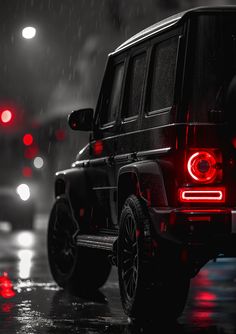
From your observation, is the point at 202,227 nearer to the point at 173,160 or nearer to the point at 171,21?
the point at 173,160

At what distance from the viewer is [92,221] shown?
10.4 meters

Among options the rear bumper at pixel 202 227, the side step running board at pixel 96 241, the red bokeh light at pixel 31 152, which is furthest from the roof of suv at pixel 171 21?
the red bokeh light at pixel 31 152

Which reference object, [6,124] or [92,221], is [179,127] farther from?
[6,124]

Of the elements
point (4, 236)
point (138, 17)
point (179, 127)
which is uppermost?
point (138, 17)

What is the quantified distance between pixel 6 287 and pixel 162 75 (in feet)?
12.3

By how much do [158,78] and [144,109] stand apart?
1.03 ft

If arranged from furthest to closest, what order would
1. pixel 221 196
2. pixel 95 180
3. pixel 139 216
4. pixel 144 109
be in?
pixel 95 180 < pixel 144 109 < pixel 139 216 < pixel 221 196

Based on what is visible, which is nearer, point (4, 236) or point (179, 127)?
point (179, 127)

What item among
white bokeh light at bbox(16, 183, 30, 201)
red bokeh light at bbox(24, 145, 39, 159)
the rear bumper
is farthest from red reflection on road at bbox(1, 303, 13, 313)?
white bokeh light at bbox(16, 183, 30, 201)

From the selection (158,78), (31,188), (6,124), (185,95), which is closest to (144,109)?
(158,78)

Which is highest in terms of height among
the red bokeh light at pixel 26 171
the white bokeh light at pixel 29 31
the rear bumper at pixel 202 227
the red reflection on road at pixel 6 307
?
the white bokeh light at pixel 29 31

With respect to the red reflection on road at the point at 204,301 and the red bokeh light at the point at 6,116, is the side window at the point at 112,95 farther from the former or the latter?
the red bokeh light at the point at 6,116

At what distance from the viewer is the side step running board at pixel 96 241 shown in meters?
9.39

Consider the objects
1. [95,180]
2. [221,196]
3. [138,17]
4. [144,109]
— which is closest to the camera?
[221,196]
